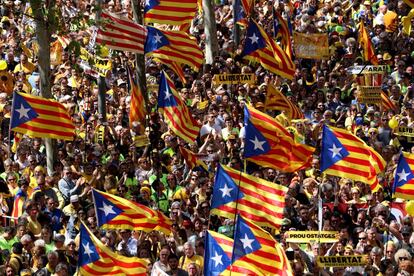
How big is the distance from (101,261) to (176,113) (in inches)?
251

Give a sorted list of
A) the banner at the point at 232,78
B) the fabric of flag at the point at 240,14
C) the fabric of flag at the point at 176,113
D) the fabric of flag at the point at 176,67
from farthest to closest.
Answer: the fabric of flag at the point at 240,14 → the fabric of flag at the point at 176,67 → the banner at the point at 232,78 → the fabric of flag at the point at 176,113

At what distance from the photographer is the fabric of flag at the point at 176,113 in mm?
31797

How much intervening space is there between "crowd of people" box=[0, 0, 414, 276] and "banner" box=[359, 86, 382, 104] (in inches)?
17.2

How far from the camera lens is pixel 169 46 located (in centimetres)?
3431

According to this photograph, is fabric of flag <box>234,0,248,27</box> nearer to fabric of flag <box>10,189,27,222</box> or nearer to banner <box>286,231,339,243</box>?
fabric of flag <box>10,189,27,222</box>

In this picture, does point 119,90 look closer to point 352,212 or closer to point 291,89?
point 291,89

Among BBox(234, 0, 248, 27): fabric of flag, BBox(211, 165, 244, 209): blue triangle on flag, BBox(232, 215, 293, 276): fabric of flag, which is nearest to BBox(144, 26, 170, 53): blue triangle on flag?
BBox(234, 0, 248, 27): fabric of flag

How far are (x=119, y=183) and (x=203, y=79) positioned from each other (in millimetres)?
5922

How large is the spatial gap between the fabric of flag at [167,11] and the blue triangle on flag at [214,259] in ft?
34.3

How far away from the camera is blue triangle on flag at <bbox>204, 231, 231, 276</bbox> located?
25.3 metres

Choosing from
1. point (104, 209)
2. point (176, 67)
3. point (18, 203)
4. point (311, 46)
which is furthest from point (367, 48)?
point (104, 209)

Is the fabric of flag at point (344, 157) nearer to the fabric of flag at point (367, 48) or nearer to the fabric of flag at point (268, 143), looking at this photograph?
the fabric of flag at point (268, 143)

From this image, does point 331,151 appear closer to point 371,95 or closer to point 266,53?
point 371,95

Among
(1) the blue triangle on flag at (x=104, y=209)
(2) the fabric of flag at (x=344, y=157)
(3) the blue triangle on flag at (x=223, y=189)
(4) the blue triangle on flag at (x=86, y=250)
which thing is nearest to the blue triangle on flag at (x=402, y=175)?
(2) the fabric of flag at (x=344, y=157)
